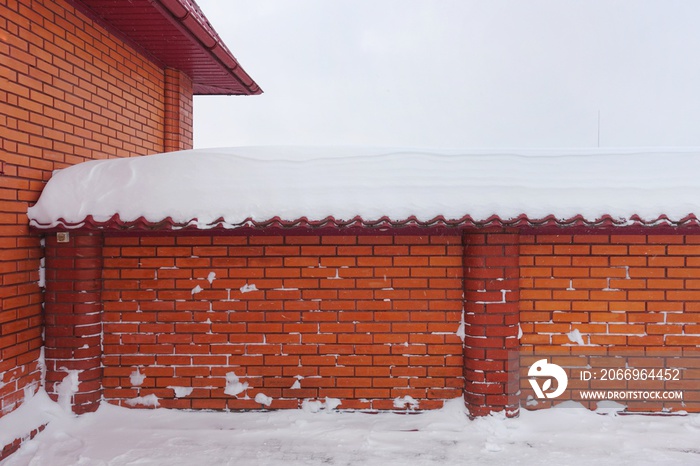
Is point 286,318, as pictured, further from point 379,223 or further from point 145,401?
point 145,401

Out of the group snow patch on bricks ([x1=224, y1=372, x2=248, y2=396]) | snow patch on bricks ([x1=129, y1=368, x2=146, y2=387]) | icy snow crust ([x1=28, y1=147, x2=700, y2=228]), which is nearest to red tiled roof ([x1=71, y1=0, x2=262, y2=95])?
icy snow crust ([x1=28, y1=147, x2=700, y2=228])

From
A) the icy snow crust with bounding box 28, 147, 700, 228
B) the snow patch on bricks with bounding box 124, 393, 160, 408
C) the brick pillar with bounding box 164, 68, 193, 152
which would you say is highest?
the brick pillar with bounding box 164, 68, 193, 152

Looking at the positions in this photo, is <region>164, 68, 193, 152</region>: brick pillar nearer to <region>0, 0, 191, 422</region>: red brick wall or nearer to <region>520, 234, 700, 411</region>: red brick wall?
<region>0, 0, 191, 422</region>: red brick wall

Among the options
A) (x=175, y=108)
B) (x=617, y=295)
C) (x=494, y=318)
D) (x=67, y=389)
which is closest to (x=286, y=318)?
(x=494, y=318)

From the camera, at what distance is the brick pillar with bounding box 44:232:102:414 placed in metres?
3.96

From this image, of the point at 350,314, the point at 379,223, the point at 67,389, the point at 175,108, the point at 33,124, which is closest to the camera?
the point at 379,223

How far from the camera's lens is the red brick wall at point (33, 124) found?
11.8 feet

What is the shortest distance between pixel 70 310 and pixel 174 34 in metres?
3.16

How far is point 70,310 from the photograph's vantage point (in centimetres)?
398

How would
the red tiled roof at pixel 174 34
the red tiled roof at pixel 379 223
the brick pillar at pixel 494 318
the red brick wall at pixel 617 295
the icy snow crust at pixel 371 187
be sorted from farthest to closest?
the red tiled roof at pixel 174 34 → the red brick wall at pixel 617 295 → the brick pillar at pixel 494 318 → the icy snow crust at pixel 371 187 → the red tiled roof at pixel 379 223

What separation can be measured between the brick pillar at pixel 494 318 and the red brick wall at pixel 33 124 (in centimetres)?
364

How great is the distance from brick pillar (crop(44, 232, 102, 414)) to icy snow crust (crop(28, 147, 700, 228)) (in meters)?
0.34

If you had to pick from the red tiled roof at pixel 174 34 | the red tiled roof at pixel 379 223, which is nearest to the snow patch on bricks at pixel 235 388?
the red tiled roof at pixel 379 223

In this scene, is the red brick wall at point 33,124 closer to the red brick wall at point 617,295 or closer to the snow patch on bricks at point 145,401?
the snow patch on bricks at point 145,401
